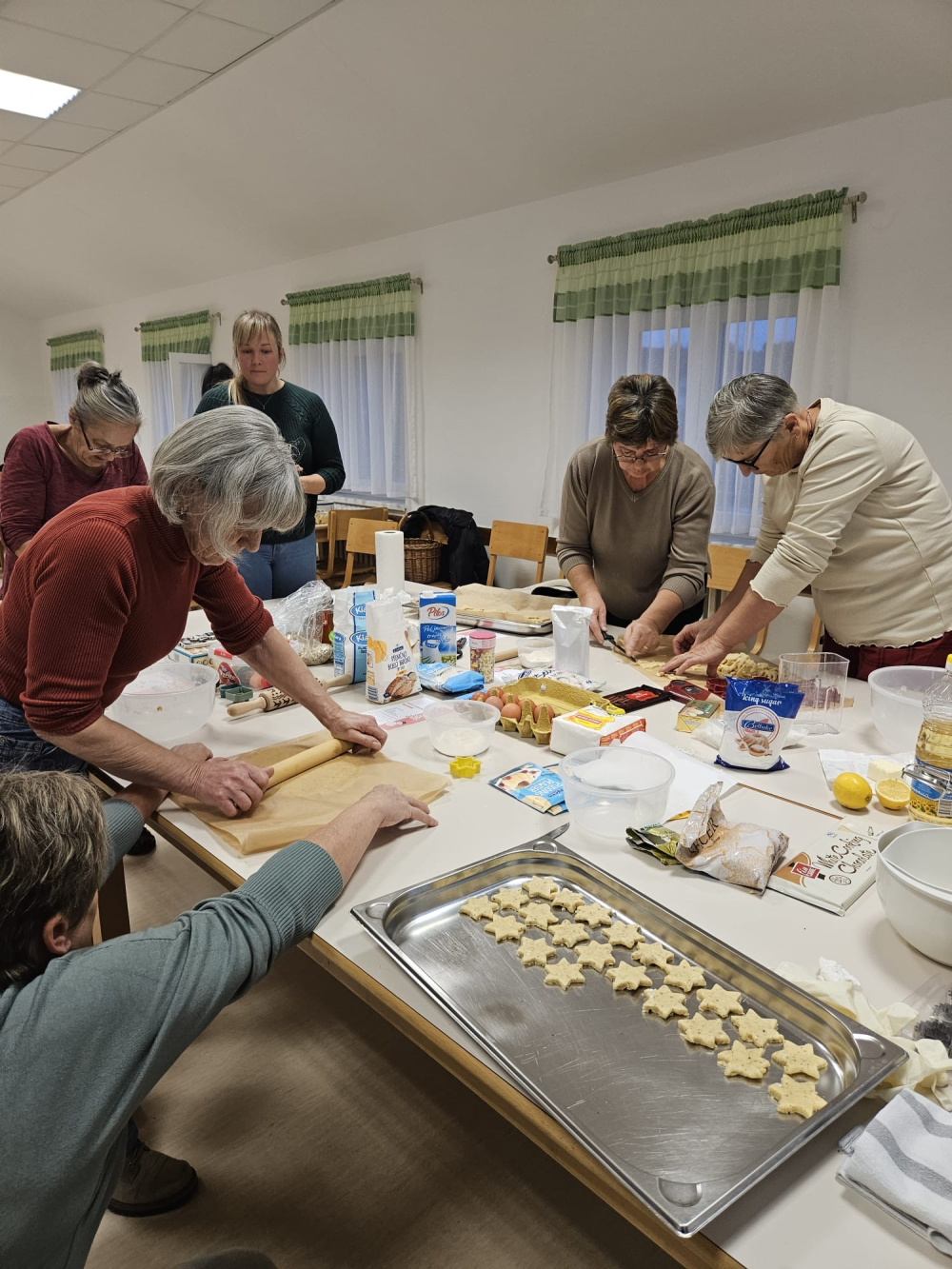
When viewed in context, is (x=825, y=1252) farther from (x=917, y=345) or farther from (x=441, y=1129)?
(x=917, y=345)

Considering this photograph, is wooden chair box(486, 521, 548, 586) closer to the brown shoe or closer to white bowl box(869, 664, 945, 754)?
white bowl box(869, 664, 945, 754)

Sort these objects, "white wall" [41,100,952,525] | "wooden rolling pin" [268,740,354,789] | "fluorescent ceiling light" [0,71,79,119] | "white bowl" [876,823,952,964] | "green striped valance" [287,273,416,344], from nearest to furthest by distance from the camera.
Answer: "white bowl" [876,823,952,964] → "wooden rolling pin" [268,740,354,789] → "white wall" [41,100,952,525] → "fluorescent ceiling light" [0,71,79,119] → "green striped valance" [287,273,416,344]

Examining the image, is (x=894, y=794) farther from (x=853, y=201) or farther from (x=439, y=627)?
(x=853, y=201)

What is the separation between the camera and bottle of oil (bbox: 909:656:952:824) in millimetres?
1241

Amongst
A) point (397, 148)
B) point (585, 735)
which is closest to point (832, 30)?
point (397, 148)

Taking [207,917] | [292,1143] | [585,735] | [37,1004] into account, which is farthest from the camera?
[292,1143]

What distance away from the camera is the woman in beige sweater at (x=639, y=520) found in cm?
230

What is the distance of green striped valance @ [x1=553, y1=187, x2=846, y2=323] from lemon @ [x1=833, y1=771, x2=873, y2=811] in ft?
10.0

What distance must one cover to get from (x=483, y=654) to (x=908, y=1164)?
4.63ft

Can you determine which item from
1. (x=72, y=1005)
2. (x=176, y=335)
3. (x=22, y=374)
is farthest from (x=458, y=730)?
(x=22, y=374)

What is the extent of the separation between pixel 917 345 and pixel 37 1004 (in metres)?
3.91

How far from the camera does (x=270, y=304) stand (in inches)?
271

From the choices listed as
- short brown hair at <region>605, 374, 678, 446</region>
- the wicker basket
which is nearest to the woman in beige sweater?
short brown hair at <region>605, 374, 678, 446</region>

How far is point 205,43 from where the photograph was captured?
156 inches
